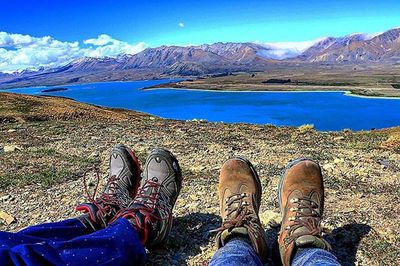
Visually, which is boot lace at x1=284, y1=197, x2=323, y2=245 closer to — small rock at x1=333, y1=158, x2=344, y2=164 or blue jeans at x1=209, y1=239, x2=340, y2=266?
blue jeans at x1=209, y1=239, x2=340, y2=266

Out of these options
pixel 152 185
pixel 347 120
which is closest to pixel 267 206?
pixel 152 185

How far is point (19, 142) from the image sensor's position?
7977mm

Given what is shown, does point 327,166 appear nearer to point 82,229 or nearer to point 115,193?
point 115,193

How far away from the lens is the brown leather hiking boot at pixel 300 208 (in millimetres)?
2498

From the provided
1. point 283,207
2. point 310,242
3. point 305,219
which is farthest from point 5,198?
point 310,242

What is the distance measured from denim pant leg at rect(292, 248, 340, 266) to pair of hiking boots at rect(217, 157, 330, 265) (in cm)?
7

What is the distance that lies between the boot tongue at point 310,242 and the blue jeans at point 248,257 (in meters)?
0.05

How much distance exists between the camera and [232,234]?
102 inches

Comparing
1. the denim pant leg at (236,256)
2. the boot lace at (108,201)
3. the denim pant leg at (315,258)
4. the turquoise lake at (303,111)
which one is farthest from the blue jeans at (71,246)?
the turquoise lake at (303,111)

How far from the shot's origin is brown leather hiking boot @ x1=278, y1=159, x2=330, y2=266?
2.50m

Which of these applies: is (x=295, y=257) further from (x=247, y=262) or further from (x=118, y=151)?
(x=118, y=151)

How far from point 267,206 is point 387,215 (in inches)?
47.7

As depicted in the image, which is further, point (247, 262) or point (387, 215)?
point (387, 215)

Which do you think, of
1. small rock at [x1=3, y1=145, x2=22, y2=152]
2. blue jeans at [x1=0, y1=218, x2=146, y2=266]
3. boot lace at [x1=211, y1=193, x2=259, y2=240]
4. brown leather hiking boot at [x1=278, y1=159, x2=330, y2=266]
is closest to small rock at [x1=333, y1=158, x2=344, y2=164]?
brown leather hiking boot at [x1=278, y1=159, x2=330, y2=266]
